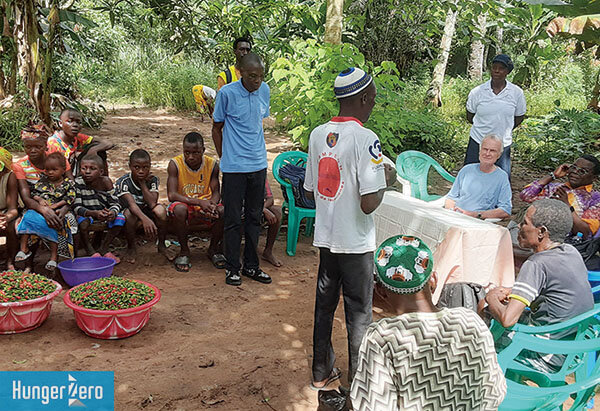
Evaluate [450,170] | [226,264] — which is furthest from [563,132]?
[226,264]

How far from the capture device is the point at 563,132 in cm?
1081

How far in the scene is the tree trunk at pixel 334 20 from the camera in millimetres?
7164

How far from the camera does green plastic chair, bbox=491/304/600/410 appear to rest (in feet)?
7.57

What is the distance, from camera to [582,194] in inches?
178

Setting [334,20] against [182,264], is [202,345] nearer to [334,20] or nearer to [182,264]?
[182,264]

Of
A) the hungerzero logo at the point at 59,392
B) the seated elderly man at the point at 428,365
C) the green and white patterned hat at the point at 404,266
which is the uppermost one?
the green and white patterned hat at the point at 404,266

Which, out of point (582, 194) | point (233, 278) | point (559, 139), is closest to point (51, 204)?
point (233, 278)

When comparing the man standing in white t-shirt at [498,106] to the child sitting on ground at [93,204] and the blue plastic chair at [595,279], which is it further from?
the child sitting on ground at [93,204]

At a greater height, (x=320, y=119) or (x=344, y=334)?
(x=320, y=119)

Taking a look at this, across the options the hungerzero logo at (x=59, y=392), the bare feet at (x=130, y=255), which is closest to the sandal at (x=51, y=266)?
the bare feet at (x=130, y=255)

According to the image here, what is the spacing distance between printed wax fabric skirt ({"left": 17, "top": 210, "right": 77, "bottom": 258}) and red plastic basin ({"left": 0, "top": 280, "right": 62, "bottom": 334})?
3.35 feet

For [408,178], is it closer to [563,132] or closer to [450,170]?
[450,170]

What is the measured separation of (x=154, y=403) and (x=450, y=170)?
26.4ft

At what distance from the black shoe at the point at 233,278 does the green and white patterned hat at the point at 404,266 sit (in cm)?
286
